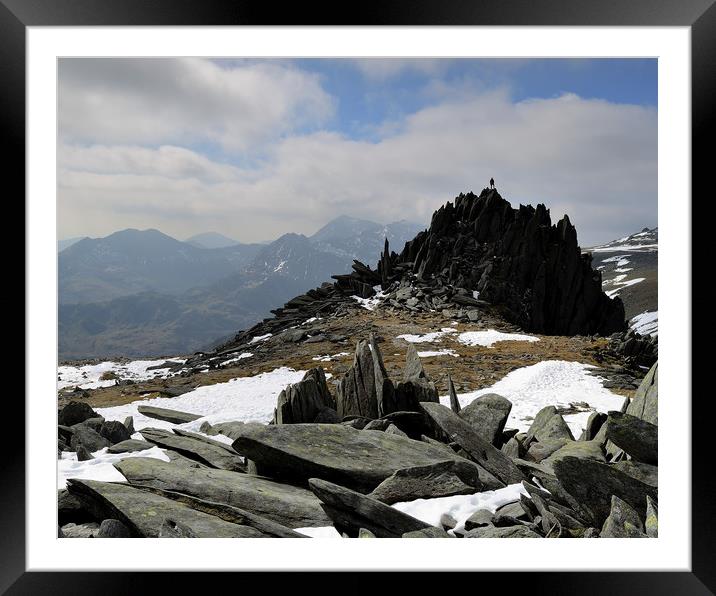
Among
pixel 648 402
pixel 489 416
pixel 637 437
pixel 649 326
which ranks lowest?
pixel 489 416

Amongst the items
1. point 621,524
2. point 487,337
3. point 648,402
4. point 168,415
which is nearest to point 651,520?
point 621,524

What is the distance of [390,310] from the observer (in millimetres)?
34812

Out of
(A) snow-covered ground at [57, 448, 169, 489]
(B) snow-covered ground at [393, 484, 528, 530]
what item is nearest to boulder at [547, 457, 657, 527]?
(B) snow-covered ground at [393, 484, 528, 530]

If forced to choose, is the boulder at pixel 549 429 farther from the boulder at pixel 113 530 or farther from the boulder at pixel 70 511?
the boulder at pixel 70 511

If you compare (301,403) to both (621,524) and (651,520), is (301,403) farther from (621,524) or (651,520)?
(651,520)

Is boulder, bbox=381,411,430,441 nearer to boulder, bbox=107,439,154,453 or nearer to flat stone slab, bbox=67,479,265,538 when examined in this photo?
flat stone slab, bbox=67,479,265,538

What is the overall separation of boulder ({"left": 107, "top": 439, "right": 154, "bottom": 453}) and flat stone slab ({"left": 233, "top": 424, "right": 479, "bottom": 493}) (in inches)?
114

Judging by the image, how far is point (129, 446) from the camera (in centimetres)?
911

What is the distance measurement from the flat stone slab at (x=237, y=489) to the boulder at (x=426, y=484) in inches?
42.5

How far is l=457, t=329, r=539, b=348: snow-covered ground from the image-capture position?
26.4 meters

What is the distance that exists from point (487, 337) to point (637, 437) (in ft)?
67.0
